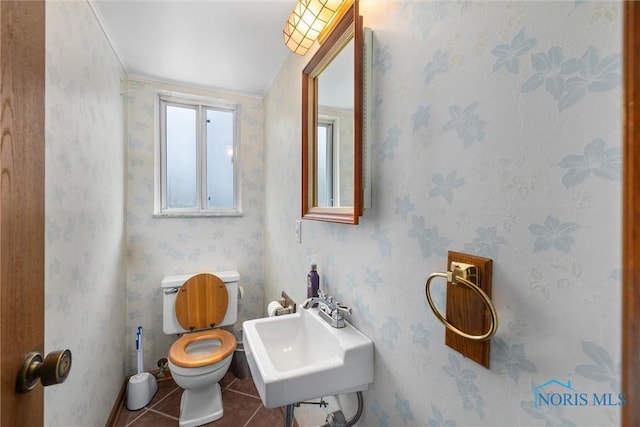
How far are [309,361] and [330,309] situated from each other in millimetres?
271

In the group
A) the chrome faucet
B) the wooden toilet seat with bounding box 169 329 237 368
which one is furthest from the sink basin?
the wooden toilet seat with bounding box 169 329 237 368

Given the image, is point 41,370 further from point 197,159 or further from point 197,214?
point 197,159

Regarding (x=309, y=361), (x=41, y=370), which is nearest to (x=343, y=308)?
(x=309, y=361)

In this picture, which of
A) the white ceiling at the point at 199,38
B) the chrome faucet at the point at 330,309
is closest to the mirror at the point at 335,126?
the chrome faucet at the point at 330,309

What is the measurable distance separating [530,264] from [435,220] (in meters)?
0.23

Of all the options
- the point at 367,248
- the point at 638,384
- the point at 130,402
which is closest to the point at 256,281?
the point at 130,402

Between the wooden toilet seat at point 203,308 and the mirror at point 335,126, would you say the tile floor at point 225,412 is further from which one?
the mirror at point 335,126

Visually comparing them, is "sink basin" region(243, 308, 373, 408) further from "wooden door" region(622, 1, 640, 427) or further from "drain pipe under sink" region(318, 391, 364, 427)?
"wooden door" region(622, 1, 640, 427)

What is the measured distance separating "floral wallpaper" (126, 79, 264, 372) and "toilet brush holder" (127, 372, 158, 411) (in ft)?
0.91

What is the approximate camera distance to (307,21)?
113 centimetres

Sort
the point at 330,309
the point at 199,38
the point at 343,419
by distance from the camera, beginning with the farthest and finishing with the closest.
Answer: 1. the point at 199,38
2. the point at 330,309
3. the point at 343,419

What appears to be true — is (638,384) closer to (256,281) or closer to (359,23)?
(359,23)

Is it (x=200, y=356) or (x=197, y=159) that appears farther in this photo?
(x=197, y=159)

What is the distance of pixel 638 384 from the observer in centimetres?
28
